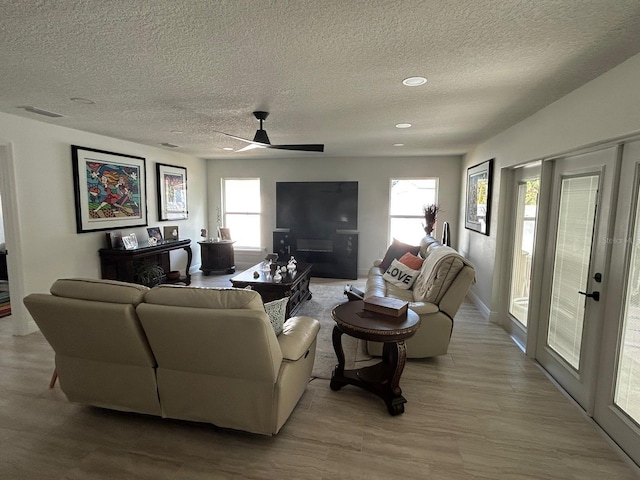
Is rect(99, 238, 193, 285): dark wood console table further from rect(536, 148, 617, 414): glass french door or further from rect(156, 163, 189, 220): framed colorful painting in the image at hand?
rect(536, 148, 617, 414): glass french door

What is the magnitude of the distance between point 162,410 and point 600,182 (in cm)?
338

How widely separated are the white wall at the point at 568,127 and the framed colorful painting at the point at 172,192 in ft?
16.9

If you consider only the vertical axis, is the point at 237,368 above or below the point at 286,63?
below

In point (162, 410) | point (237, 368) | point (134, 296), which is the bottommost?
point (162, 410)

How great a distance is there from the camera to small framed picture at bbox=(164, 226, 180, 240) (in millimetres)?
5679

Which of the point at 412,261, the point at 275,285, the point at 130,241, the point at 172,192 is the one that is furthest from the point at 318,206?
the point at 130,241

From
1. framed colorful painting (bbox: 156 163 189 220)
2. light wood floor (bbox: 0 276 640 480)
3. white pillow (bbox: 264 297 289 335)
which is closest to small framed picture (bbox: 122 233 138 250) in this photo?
framed colorful painting (bbox: 156 163 189 220)

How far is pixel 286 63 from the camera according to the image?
2.05 meters

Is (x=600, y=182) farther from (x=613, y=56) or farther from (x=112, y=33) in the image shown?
(x=112, y=33)

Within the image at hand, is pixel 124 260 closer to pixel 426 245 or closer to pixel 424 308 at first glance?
pixel 424 308

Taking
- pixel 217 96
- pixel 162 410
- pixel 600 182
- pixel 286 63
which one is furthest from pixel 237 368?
pixel 600 182

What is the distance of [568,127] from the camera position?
8.39 ft

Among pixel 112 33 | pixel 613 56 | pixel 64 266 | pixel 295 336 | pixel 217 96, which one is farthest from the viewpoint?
pixel 64 266

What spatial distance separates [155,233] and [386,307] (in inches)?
170
